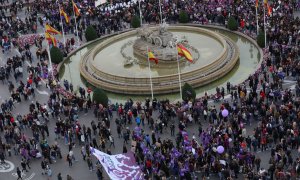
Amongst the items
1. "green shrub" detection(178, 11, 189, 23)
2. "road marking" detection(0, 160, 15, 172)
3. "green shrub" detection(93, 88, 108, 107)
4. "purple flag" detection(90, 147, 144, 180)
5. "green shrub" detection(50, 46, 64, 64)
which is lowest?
"road marking" detection(0, 160, 15, 172)

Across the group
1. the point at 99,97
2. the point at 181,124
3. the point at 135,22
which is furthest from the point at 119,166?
the point at 135,22

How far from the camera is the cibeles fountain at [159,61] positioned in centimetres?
4294

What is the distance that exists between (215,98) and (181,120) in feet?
14.7

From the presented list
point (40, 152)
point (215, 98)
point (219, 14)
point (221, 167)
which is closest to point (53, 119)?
point (40, 152)

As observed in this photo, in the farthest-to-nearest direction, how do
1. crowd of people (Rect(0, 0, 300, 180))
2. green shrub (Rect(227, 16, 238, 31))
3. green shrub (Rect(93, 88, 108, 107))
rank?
green shrub (Rect(227, 16, 238, 31))
green shrub (Rect(93, 88, 108, 107))
crowd of people (Rect(0, 0, 300, 180))

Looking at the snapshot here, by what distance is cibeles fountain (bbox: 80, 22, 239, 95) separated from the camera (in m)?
42.9

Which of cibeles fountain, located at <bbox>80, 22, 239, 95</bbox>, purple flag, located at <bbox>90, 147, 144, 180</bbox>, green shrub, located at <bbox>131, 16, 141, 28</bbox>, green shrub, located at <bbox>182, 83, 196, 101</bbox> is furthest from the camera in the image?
green shrub, located at <bbox>131, 16, 141, 28</bbox>

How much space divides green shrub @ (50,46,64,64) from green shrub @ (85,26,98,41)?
18.5ft

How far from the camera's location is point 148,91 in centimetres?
4256

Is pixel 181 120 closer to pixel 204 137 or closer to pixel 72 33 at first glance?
pixel 204 137

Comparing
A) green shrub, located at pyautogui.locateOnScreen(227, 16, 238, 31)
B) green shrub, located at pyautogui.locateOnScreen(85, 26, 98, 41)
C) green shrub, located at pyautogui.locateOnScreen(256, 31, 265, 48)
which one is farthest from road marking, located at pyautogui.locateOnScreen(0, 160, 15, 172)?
green shrub, located at pyautogui.locateOnScreen(227, 16, 238, 31)

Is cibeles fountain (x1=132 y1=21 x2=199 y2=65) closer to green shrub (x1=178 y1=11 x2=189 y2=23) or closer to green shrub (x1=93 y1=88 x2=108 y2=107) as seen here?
green shrub (x1=178 y1=11 x2=189 y2=23)

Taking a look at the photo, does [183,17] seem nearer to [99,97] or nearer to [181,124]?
[99,97]

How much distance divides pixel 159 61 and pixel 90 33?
37.3 ft
